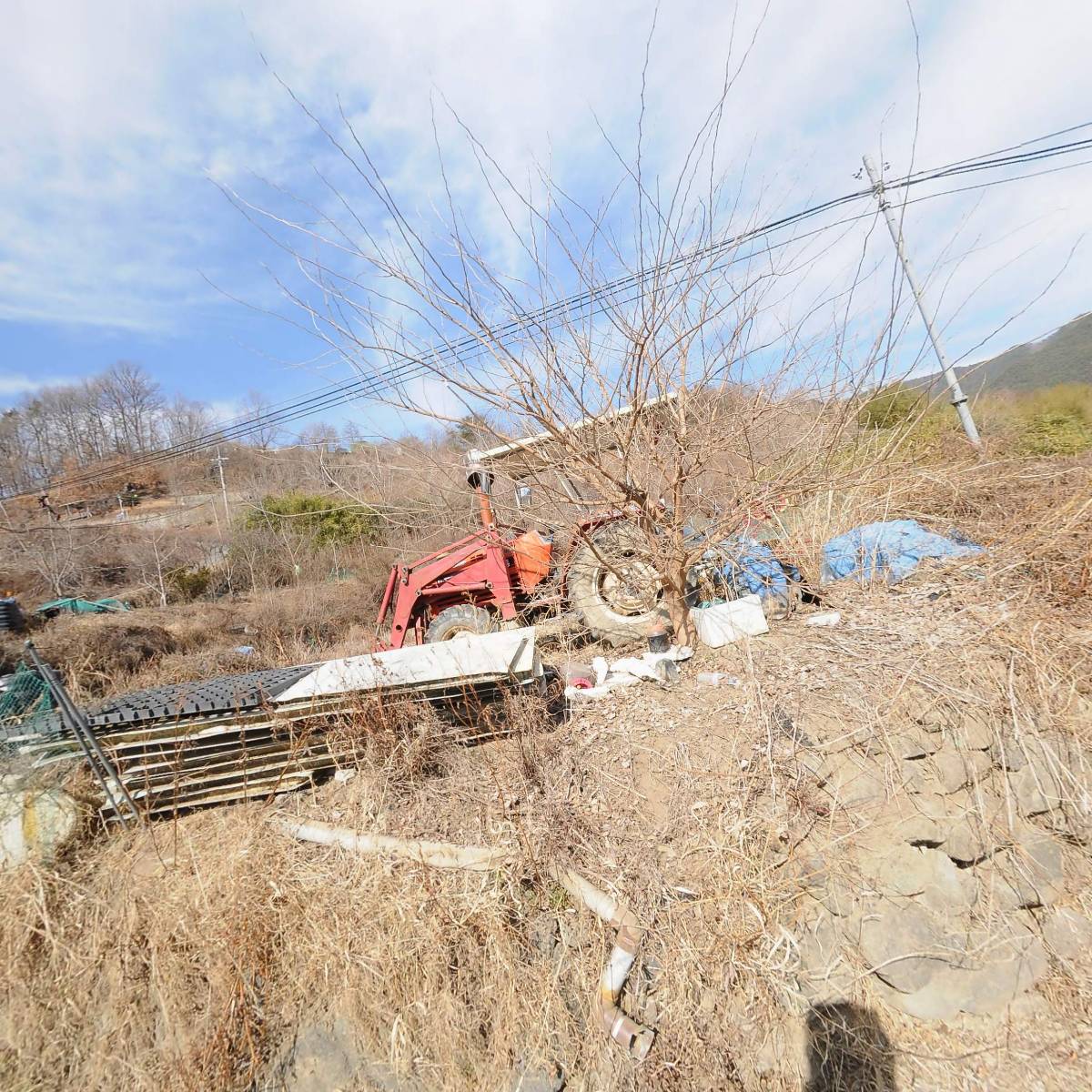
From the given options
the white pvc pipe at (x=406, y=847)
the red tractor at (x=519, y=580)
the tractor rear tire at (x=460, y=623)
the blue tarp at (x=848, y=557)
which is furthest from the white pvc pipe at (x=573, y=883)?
the tractor rear tire at (x=460, y=623)

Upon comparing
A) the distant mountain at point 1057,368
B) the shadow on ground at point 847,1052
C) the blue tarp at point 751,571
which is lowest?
the shadow on ground at point 847,1052

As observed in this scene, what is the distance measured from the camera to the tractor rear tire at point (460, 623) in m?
5.07

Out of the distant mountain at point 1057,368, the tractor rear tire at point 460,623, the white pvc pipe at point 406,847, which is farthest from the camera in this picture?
the distant mountain at point 1057,368

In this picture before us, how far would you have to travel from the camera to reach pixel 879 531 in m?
3.97

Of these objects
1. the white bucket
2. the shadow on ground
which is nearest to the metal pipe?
the shadow on ground

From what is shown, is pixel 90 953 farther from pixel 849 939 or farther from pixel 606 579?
pixel 606 579

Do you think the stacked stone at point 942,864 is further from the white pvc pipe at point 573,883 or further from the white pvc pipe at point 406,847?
the white pvc pipe at point 406,847

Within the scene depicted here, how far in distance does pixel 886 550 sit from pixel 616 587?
2143 mm

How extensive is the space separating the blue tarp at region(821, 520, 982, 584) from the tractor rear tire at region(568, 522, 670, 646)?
4.83ft

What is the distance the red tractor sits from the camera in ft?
12.0

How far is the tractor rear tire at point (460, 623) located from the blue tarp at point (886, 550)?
3.11 m

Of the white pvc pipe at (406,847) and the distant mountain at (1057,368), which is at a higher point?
the distant mountain at (1057,368)

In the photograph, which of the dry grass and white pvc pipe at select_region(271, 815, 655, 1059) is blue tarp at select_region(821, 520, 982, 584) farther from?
white pvc pipe at select_region(271, 815, 655, 1059)

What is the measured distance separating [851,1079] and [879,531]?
131 inches
